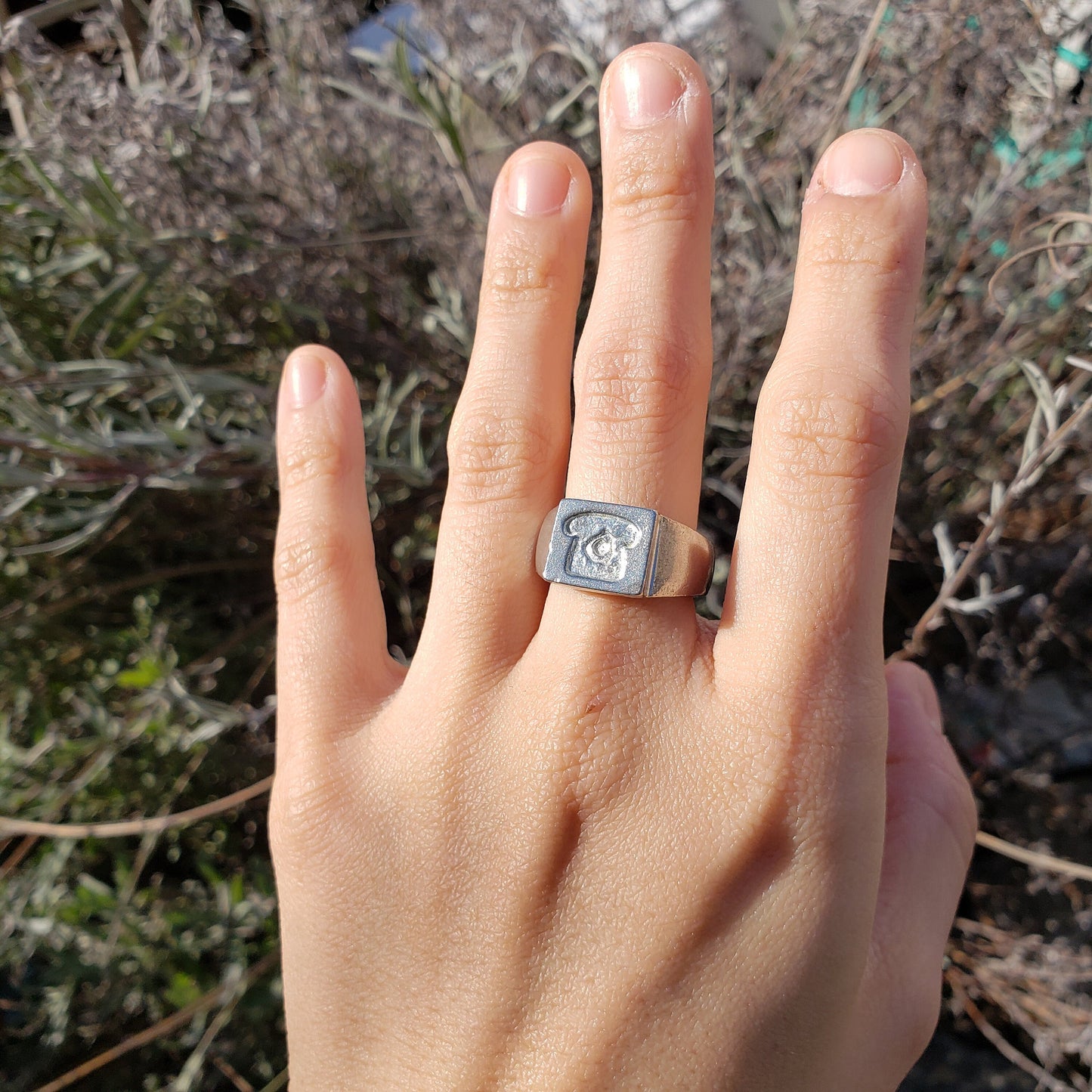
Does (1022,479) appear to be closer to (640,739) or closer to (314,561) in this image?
(640,739)

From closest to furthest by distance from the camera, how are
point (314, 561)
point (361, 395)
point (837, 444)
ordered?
point (837, 444)
point (314, 561)
point (361, 395)

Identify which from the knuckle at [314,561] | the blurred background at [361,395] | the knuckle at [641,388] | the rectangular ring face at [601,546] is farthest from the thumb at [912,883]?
the knuckle at [314,561]

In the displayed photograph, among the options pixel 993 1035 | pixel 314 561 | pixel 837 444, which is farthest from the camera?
pixel 993 1035

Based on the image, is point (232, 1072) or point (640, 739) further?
point (232, 1072)

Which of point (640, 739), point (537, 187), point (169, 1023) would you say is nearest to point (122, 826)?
point (169, 1023)

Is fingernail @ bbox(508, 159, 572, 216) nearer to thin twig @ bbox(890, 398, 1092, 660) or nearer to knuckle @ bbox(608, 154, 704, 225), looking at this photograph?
knuckle @ bbox(608, 154, 704, 225)

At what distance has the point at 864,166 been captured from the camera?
3.67 feet

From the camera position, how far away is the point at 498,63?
1654mm

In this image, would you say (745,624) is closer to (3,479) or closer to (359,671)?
(359,671)

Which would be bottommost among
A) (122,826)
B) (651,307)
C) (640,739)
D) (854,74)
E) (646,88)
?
(122,826)

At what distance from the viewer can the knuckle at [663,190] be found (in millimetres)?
1200

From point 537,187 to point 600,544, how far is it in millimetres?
552

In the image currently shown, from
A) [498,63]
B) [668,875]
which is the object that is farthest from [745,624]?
[498,63]

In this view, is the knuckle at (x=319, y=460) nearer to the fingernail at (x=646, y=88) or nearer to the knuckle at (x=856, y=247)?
the fingernail at (x=646, y=88)
